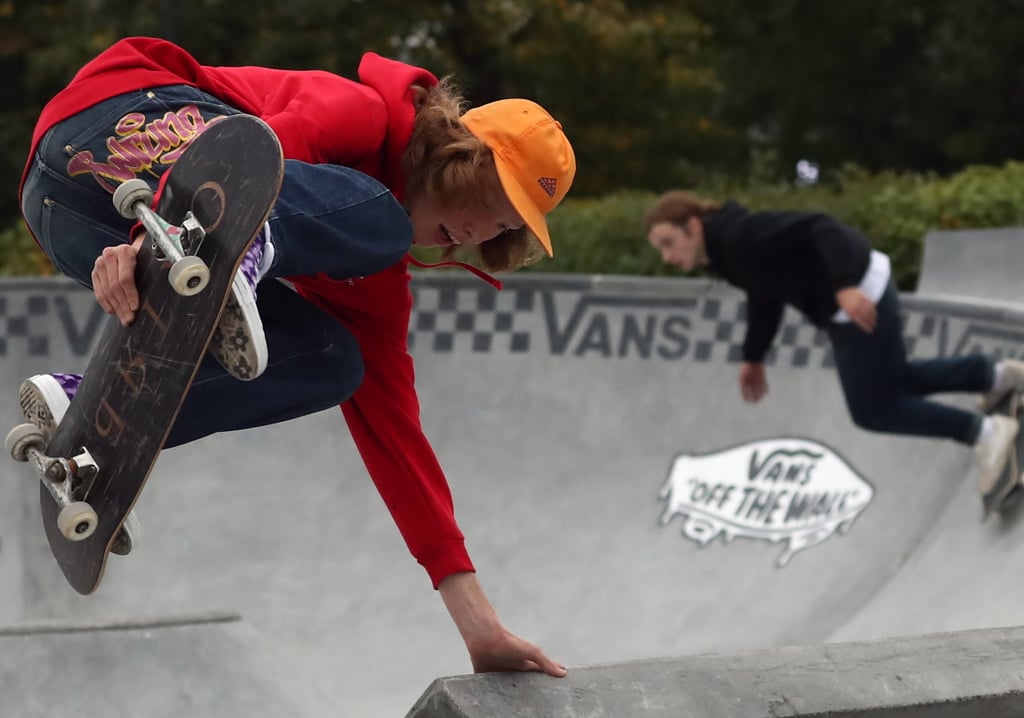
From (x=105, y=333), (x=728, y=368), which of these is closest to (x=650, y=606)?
(x=728, y=368)

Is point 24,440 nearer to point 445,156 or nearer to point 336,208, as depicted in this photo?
point 336,208

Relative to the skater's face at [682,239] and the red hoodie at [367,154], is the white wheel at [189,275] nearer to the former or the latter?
the red hoodie at [367,154]

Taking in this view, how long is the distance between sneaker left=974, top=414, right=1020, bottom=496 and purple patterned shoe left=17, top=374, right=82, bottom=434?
4.39m

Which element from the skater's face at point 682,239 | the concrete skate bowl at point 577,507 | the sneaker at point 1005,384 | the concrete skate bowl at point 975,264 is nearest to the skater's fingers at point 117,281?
Answer: the concrete skate bowl at point 577,507

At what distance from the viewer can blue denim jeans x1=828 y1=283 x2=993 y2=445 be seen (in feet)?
19.4

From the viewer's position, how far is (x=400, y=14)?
16.9m

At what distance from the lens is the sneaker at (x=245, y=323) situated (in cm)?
214

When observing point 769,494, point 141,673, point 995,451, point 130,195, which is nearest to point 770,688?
point 130,195

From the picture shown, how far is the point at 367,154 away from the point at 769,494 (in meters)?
4.60

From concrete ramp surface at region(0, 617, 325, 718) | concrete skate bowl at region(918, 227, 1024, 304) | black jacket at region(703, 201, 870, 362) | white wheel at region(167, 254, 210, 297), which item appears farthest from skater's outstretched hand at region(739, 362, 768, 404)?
white wheel at region(167, 254, 210, 297)

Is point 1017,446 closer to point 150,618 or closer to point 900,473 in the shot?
point 900,473

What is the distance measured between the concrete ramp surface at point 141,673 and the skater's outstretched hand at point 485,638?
143cm

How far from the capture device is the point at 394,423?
270cm

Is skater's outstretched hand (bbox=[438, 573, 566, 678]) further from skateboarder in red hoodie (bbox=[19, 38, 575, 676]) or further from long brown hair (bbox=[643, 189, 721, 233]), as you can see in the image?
long brown hair (bbox=[643, 189, 721, 233])
